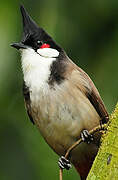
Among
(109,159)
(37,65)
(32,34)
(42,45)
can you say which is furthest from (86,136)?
(109,159)

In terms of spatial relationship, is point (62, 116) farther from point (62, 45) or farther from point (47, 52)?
point (62, 45)

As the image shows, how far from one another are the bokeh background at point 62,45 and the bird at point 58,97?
239 mm

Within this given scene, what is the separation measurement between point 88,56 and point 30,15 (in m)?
0.60

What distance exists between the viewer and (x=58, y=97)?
10.2ft

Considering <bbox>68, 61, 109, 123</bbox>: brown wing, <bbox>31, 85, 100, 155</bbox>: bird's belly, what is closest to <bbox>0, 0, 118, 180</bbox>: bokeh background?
<bbox>68, 61, 109, 123</bbox>: brown wing

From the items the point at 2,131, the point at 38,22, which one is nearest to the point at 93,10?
the point at 38,22

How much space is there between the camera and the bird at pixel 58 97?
10.3ft

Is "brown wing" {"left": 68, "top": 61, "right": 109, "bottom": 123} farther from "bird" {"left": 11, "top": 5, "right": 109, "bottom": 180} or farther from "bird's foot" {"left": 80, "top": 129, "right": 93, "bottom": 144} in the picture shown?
"bird's foot" {"left": 80, "top": 129, "right": 93, "bottom": 144}

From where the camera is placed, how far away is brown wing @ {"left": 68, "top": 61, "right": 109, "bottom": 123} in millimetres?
3305

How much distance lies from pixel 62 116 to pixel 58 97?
137 millimetres

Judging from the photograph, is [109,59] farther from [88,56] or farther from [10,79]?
[10,79]

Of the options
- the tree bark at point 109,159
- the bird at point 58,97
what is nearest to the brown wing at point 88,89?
the bird at point 58,97

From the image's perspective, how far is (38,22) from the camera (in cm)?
367

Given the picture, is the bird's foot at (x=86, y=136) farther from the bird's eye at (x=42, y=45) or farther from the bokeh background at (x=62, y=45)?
the bird's eye at (x=42, y=45)
